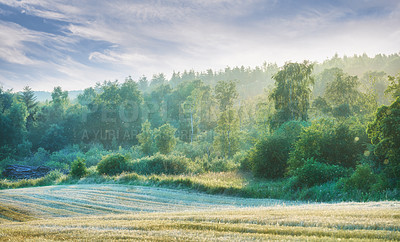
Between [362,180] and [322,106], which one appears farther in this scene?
[322,106]

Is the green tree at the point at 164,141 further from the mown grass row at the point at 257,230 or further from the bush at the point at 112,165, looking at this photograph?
the mown grass row at the point at 257,230

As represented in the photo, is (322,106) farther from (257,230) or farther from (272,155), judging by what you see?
(257,230)

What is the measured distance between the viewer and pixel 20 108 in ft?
216

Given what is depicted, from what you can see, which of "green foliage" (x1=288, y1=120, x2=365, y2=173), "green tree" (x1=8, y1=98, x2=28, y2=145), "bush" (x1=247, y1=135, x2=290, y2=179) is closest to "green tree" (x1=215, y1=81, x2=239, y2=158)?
"bush" (x1=247, y1=135, x2=290, y2=179)

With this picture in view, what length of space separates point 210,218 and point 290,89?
118 ft

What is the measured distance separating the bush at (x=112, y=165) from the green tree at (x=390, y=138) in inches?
891

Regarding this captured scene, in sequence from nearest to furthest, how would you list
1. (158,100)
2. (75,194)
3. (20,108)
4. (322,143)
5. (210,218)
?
(210,218), (75,194), (322,143), (20,108), (158,100)

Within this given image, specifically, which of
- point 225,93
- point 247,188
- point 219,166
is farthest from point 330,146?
point 225,93

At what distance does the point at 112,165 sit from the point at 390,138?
77.5 ft

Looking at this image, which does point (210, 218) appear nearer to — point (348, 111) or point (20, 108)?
point (348, 111)

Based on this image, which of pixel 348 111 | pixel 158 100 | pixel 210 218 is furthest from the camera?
pixel 158 100

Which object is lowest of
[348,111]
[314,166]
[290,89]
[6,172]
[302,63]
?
[6,172]

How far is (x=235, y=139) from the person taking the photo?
44.4 metres

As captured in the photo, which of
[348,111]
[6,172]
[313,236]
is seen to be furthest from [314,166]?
[6,172]
